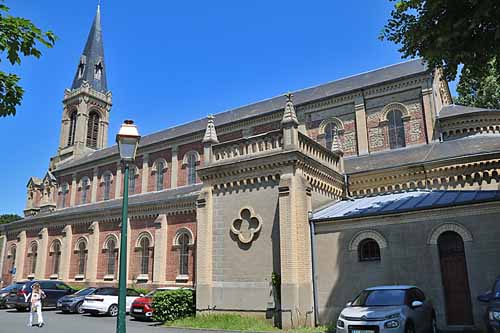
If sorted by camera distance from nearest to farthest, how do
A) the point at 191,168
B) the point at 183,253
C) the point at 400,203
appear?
the point at 400,203 → the point at 183,253 → the point at 191,168

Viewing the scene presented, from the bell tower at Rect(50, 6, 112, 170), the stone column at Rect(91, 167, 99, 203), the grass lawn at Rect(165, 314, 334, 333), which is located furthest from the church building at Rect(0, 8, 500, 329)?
the bell tower at Rect(50, 6, 112, 170)

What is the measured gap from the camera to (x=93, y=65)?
52562mm

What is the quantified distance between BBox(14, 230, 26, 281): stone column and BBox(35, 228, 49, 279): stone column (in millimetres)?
3377

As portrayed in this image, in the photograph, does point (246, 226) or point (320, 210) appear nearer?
point (246, 226)

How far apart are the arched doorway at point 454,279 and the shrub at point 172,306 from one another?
32.6ft

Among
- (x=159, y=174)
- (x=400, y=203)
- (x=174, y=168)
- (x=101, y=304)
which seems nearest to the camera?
(x=400, y=203)

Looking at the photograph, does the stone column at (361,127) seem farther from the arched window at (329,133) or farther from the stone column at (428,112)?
the stone column at (428,112)

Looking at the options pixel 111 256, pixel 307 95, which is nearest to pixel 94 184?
pixel 111 256

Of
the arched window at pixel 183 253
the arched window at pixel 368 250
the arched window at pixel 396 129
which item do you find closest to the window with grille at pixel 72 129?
the arched window at pixel 183 253

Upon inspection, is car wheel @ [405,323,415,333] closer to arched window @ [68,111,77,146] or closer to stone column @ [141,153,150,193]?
stone column @ [141,153,150,193]

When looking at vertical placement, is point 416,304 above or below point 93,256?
below

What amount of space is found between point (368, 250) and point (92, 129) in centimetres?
4312

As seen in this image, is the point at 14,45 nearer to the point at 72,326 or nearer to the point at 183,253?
the point at 72,326

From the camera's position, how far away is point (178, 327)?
15883mm
